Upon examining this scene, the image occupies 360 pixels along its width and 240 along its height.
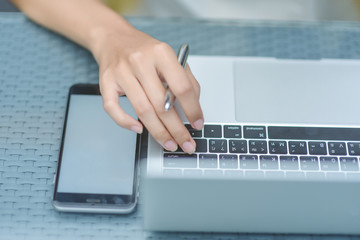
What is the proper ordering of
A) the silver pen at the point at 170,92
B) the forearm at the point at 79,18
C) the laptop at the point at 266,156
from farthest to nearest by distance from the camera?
the forearm at the point at 79,18
the silver pen at the point at 170,92
the laptop at the point at 266,156

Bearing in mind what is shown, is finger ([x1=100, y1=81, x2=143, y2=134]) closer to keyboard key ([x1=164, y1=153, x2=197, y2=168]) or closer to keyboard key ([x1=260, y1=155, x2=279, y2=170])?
keyboard key ([x1=164, y1=153, x2=197, y2=168])

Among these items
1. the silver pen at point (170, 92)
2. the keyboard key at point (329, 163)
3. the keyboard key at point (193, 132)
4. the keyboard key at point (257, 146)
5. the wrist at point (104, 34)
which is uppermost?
the wrist at point (104, 34)

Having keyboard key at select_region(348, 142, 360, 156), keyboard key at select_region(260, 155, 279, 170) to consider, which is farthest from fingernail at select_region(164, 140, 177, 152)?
keyboard key at select_region(348, 142, 360, 156)

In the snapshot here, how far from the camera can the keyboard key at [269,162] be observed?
1.45 feet

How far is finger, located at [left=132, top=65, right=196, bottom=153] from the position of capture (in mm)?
436

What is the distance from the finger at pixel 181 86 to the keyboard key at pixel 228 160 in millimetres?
47

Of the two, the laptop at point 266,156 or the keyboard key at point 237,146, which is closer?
the laptop at point 266,156

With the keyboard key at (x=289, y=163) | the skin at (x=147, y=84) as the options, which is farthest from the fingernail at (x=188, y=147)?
the keyboard key at (x=289, y=163)

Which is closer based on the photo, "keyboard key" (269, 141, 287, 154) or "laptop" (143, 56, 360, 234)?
"laptop" (143, 56, 360, 234)

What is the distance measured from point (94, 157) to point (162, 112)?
11 cm

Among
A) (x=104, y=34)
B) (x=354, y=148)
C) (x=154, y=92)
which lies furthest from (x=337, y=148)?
(x=104, y=34)

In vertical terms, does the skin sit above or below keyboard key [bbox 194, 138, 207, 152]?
above

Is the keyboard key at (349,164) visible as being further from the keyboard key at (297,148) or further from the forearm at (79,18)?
the forearm at (79,18)

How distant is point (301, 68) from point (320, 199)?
232mm
